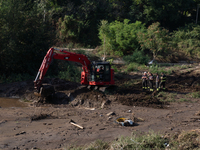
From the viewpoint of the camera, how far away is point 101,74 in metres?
15.2

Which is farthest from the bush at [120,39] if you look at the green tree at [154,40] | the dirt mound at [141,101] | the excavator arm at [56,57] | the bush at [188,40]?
the dirt mound at [141,101]

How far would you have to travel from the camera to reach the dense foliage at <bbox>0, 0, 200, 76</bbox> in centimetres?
1986

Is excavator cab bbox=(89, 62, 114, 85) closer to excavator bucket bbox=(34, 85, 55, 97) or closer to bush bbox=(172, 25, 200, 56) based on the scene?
excavator bucket bbox=(34, 85, 55, 97)

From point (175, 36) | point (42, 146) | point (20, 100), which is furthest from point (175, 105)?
point (175, 36)

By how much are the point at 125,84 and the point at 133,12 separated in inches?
1029

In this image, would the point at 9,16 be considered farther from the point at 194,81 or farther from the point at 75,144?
the point at 194,81

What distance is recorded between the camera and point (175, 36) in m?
37.5

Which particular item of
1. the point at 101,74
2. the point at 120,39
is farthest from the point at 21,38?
the point at 120,39

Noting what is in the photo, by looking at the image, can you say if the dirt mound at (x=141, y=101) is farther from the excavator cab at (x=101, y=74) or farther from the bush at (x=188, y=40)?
the bush at (x=188, y=40)

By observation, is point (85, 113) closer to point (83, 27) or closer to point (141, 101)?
point (141, 101)

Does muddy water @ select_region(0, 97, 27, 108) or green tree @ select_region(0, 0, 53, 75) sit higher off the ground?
green tree @ select_region(0, 0, 53, 75)

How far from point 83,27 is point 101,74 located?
24.2m

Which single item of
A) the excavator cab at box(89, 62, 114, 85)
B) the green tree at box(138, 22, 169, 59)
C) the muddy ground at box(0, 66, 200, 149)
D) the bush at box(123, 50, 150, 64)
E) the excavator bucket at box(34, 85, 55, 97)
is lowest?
the muddy ground at box(0, 66, 200, 149)

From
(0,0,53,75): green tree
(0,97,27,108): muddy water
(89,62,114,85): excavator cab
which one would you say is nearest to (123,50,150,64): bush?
(0,0,53,75): green tree
